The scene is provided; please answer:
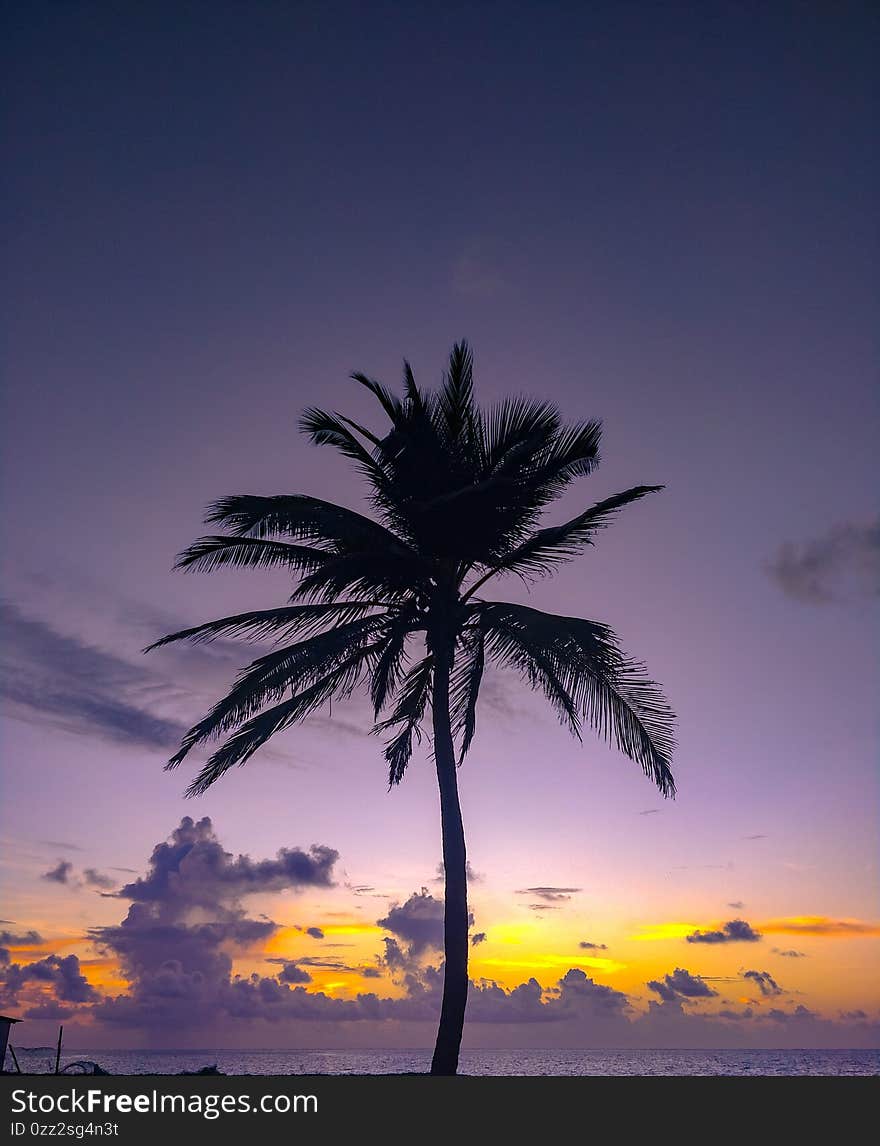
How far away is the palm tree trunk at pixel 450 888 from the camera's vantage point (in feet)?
46.2

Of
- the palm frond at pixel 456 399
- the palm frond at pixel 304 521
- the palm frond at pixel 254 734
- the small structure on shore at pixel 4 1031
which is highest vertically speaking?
the palm frond at pixel 456 399

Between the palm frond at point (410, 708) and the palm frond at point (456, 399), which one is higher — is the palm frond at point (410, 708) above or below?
below

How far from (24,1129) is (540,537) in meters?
11.7

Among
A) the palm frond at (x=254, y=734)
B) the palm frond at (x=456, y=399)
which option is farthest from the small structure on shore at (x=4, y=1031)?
the palm frond at (x=456, y=399)

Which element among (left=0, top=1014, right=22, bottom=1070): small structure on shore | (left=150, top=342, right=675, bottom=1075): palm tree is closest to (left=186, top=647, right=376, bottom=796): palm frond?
(left=150, top=342, right=675, bottom=1075): palm tree

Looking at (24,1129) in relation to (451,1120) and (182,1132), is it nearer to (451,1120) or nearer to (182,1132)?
(182,1132)

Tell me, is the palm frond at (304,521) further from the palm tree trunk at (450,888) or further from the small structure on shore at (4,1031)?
the small structure on shore at (4,1031)

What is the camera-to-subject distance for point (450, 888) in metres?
14.9

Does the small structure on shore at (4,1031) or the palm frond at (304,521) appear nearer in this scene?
the palm frond at (304,521)

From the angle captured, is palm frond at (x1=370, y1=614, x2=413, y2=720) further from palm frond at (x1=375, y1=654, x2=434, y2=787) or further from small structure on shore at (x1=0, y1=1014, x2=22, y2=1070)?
small structure on shore at (x1=0, y1=1014, x2=22, y2=1070)

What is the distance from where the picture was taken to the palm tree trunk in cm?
1408

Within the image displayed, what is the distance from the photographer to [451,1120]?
891 centimetres

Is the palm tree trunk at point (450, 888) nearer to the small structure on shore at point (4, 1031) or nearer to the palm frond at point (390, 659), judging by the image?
the palm frond at point (390, 659)

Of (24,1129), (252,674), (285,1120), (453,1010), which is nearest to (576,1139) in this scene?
(285,1120)
